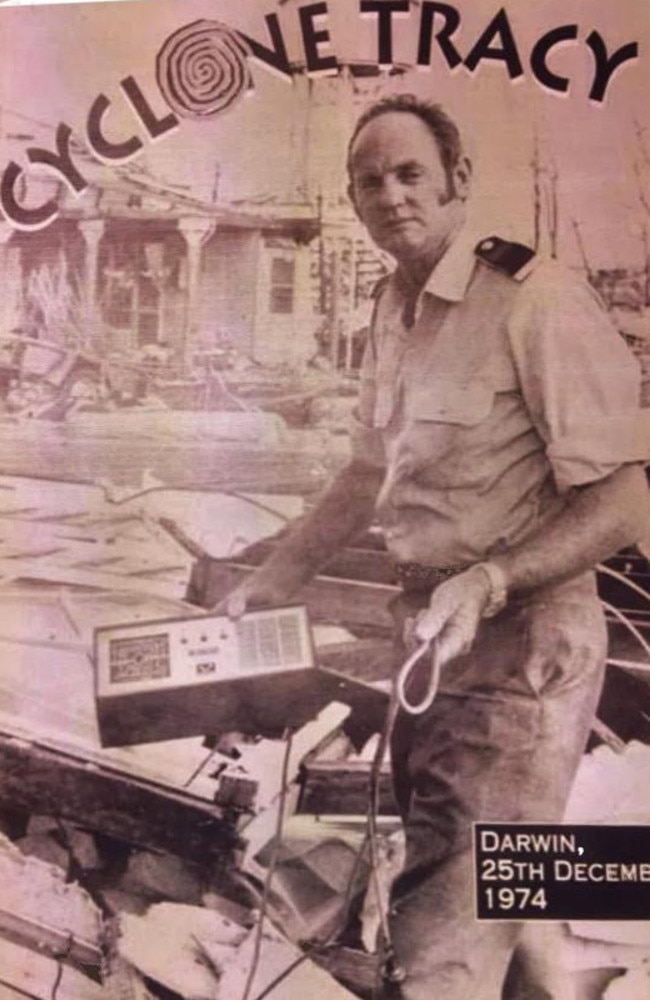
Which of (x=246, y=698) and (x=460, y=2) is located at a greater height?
(x=460, y=2)

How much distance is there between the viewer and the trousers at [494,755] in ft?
2.21

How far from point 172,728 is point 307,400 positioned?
213mm

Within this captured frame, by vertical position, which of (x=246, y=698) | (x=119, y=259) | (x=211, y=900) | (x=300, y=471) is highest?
(x=119, y=259)

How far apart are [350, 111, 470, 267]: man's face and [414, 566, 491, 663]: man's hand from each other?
0.19 m

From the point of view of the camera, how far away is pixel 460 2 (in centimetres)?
73

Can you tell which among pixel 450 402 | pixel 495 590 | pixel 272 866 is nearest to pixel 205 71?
Answer: pixel 450 402

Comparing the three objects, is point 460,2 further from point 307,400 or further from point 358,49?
point 307,400

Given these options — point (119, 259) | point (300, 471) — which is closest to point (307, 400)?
point (300, 471)

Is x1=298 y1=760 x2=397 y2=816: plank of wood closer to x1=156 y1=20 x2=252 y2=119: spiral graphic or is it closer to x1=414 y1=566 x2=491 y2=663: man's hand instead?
x1=414 y1=566 x2=491 y2=663: man's hand

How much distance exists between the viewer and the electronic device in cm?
70

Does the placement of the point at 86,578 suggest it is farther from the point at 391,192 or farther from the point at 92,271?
the point at 391,192

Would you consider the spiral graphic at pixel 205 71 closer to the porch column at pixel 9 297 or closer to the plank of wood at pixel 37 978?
the porch column at pixel 9 297

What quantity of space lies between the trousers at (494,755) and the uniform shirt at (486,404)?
5 cm

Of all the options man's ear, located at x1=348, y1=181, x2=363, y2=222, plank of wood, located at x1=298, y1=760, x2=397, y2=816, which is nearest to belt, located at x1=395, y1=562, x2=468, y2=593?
plank of wood, located at x1=298, y1=760, x2=397, y2=816
